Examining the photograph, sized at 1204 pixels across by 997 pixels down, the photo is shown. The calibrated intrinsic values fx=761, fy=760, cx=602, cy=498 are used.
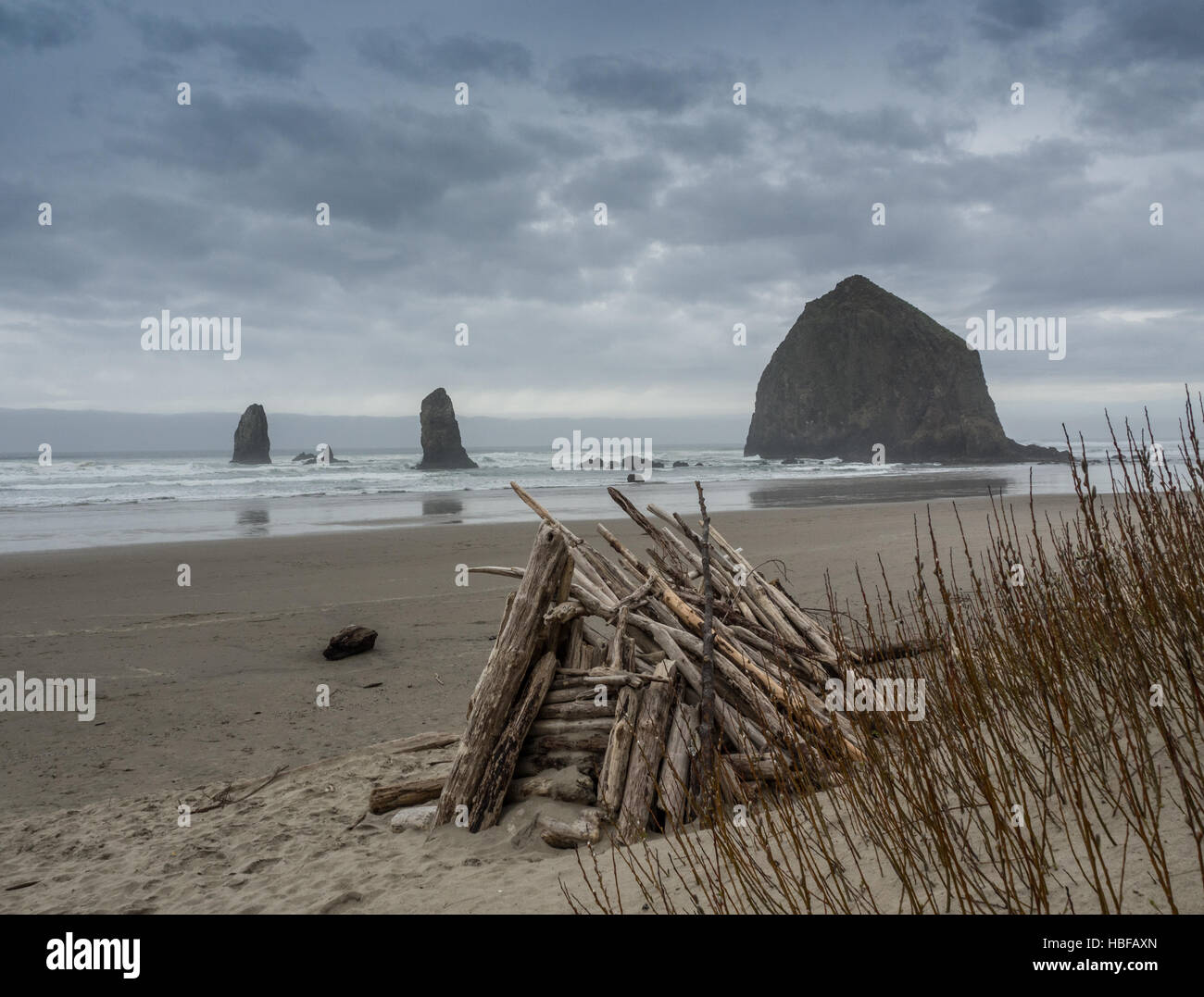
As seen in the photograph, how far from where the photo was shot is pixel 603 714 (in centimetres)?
507

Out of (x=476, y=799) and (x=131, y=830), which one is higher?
(x=476, y=799)

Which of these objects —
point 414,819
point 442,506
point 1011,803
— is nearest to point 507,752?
point 414,819

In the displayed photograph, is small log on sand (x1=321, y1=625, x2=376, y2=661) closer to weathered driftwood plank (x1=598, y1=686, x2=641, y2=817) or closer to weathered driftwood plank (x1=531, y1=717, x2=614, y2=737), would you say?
weathered driftwood plank (x1=531, y1=717, x2=614, y2=737)

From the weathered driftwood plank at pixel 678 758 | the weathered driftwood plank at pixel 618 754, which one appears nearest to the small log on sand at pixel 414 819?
the weathered driftwood plank at pixel 618 754

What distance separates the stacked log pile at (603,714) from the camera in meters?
4.62

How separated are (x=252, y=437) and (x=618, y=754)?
78.2 meters

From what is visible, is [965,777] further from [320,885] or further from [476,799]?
[320,885]

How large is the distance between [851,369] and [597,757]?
96.2 meters

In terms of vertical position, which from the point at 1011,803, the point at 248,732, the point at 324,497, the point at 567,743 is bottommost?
the point at 248,732

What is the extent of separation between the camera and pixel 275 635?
33.2 feet

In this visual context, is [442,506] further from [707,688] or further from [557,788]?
[707,688]
